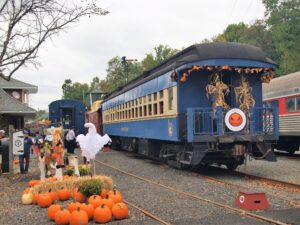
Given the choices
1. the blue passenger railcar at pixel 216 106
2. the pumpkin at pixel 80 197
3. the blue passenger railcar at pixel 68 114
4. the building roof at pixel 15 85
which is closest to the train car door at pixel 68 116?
the blue passenger railcar at pixel 68 114

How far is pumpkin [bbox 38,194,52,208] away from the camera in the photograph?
373 inches

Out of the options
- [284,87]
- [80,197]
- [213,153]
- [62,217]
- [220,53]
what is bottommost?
[62,217]

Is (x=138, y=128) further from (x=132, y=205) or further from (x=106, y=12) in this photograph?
(x=132, y=205)

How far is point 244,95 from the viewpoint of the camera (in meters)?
13.9

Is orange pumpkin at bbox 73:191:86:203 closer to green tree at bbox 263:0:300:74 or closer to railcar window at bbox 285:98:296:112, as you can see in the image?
railcar window at bbox 285:98:296:112

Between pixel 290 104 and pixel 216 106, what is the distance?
25.3 feet

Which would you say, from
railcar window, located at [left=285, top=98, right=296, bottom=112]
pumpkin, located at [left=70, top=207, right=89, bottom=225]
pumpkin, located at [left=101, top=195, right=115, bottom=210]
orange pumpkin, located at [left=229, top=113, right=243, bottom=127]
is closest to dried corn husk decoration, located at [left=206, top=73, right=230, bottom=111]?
orange pumpkin, located at [left=229, top=113, right=243, bottom=127]

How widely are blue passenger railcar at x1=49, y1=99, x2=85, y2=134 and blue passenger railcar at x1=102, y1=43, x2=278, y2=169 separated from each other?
722 inches

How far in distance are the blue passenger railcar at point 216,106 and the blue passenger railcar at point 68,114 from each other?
722 inches

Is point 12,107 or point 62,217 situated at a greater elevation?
point 12,107

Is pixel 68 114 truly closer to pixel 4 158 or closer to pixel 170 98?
pixel 4 158

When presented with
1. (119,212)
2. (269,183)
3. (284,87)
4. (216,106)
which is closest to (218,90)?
(216,106)

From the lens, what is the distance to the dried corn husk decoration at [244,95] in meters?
13.8

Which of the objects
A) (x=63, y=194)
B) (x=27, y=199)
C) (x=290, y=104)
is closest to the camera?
(x=27, y=199)
